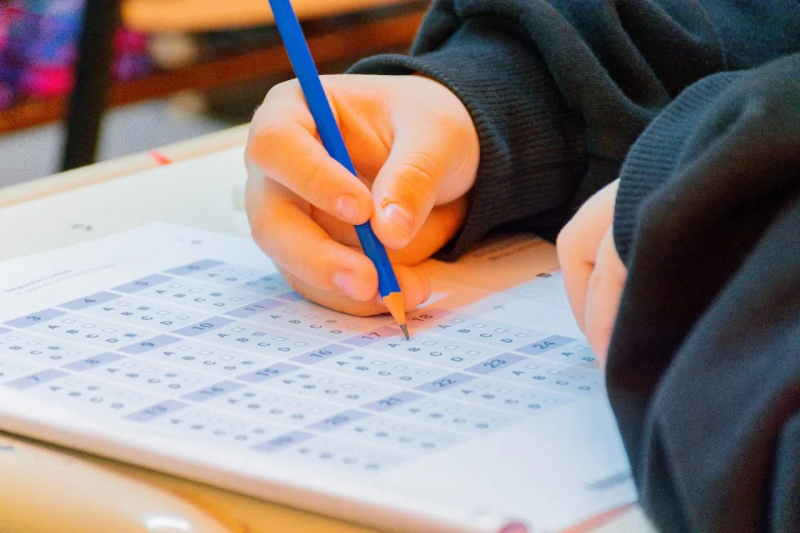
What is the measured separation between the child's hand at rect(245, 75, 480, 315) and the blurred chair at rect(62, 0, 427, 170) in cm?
58

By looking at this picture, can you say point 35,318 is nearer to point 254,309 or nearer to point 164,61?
point 254,309

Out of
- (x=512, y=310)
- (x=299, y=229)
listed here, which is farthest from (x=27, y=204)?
(x=512, y=310)

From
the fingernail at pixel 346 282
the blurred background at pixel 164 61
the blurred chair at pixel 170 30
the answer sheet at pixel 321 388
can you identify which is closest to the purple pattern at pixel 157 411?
the answer sheet at pixel 321 388

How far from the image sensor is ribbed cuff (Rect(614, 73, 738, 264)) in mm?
374

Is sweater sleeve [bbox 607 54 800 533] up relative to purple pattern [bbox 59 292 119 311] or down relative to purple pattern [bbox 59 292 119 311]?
down

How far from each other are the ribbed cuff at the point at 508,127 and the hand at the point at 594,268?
143 mm

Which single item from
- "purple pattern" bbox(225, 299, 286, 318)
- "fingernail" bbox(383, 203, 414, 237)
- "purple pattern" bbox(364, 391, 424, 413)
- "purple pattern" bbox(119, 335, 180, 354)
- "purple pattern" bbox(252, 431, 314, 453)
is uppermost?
"purple pattern" bbox(119, 335, 180, 354)

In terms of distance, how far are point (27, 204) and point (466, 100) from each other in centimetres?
31

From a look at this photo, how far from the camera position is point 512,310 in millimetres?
473

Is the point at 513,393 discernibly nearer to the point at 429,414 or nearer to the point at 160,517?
the point at 429,414

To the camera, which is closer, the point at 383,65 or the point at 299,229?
the point at 299,229

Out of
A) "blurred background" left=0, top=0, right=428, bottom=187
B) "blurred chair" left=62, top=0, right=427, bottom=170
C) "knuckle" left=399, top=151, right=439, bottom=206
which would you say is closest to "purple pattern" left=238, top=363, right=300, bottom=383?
"knuckle" left=399, top=151, right=439, bottom=206

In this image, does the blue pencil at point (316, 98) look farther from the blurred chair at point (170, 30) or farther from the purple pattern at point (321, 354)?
the blurred chair at point (170, 30)

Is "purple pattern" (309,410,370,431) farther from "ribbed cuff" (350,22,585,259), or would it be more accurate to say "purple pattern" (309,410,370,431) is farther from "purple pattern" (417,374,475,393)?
"ribbed cuff" (350,22,585,259)
